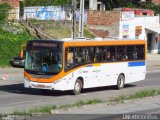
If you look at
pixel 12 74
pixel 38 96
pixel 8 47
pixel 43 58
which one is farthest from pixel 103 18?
pixel 38 96

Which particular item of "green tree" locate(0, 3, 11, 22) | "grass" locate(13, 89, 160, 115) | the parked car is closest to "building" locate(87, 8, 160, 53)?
"green tree" locate(0, 3, 11, 22)

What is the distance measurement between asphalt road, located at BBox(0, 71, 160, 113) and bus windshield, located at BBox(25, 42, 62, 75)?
1.13 metres

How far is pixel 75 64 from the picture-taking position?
2578 cm

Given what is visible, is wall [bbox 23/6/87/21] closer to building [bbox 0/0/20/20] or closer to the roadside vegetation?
building [bbox 0/0/20/20]

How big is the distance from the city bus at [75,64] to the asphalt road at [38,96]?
437mm

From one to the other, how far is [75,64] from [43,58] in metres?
1.43

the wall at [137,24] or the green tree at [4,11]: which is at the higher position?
the green tree at [4,11]

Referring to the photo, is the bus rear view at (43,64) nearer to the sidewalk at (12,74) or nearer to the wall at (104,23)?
the sidewalk at (12,74)

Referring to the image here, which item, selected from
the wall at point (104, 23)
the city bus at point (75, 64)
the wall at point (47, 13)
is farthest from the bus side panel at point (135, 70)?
the wall at point (47, 13)

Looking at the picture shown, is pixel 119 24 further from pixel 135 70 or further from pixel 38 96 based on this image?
pixel 38 96

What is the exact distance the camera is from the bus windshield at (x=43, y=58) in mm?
25172

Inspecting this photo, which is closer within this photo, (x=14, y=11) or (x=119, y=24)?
(x=14, y=11)

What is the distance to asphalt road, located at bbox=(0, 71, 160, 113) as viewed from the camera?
841 inches

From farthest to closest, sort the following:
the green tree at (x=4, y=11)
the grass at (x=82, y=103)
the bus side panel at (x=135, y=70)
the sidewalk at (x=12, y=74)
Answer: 1. the green tree at (x=4, y=11)
2. the sidewalk at (x=12, y=74)
3. the bus side panel at (x=135, y=70)
4. the grass at (x=82, y=103)
